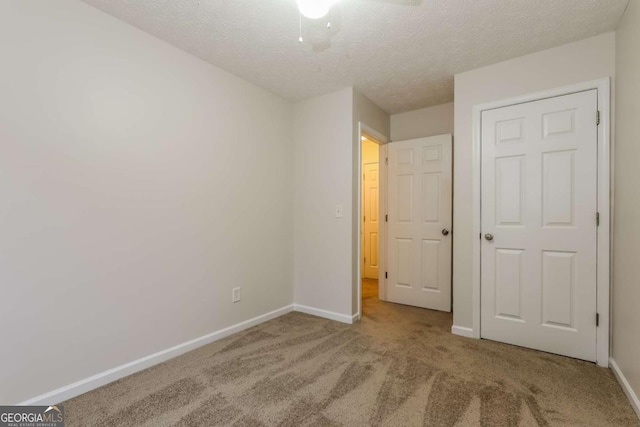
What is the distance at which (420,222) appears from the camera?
347 centimetres

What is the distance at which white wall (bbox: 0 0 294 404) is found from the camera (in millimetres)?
1583

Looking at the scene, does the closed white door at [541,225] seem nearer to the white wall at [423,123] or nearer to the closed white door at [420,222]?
the closed white door at [420,222]

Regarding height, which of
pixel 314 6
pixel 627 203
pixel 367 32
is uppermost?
pixel 367 32

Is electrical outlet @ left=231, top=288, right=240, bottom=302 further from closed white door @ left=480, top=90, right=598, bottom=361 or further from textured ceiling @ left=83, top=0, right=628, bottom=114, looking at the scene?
closed white door @ left=480, top=90, right=598, bottom=361

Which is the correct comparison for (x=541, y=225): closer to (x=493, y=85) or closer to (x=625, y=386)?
(x=625, y=386)

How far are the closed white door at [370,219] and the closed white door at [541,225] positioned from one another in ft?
8.34

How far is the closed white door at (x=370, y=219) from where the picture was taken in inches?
199

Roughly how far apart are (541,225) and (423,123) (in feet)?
5.95

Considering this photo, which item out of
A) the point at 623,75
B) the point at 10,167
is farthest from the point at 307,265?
the point at 623,75

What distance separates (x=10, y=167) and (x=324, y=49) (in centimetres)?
212

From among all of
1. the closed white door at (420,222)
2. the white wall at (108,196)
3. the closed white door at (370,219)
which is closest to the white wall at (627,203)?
the closed white door at (420,222)

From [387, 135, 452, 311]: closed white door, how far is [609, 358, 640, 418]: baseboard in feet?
4.65

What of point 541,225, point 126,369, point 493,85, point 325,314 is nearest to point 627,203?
point 541,225

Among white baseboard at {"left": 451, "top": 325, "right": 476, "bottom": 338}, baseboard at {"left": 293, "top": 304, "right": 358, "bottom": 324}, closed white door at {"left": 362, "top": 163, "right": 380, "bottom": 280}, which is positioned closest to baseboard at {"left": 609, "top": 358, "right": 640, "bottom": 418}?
white baseboard at {"left": 451, "top": 325, "right": 476, "bottom": 338}
